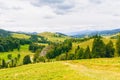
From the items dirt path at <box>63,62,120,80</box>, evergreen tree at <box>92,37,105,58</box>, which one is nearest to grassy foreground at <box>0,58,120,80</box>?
dirt path at <box>63,62,120,80</box>

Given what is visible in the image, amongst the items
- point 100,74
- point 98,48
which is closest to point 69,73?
point 100,74

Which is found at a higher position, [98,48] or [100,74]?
[98,48]

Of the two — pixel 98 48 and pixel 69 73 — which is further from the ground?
pixel 98 48

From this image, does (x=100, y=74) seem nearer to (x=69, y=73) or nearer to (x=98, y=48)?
(x=69, y=73)

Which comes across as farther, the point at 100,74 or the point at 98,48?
the point at 98,48

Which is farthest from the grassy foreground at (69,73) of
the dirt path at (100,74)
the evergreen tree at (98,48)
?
the evergreen tree at (98,48)

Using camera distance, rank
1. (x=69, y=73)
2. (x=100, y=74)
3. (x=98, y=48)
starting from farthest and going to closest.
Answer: (x=98, y=48)
(x=69, y=73)
(x=100, y=74)

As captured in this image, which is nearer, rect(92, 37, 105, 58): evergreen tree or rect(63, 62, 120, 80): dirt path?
rect(63, 62, 120, 80): dirt path

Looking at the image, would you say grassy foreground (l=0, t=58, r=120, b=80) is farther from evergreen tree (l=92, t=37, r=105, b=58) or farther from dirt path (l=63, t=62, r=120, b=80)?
evergreen tree (l=92, t=37, r=105, b=58)

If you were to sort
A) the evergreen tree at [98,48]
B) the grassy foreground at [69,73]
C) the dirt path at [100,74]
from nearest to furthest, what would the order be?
the dirt path at [100,74]
the grassy foreground at [69,73]
the evergreen tree at [98,48]

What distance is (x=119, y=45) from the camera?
132625mm

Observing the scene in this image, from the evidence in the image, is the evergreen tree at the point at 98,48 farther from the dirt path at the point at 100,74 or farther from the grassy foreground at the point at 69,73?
the dirt path at the point at 100,74

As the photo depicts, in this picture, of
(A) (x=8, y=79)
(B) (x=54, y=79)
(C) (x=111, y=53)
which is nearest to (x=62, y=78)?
(B) (x=54, y=79)

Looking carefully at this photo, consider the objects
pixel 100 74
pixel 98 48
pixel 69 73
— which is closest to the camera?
pixel 100 74
